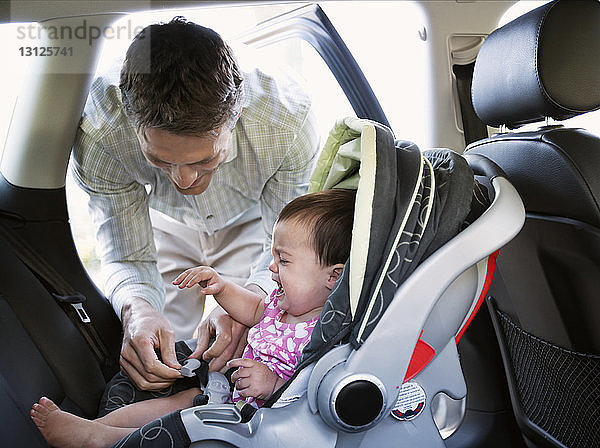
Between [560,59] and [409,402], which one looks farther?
[560,59]

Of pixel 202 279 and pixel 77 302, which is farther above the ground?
pixel 202 279

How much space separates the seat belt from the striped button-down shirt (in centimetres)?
12

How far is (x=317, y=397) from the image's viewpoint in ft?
3.81

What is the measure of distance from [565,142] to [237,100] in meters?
0.72

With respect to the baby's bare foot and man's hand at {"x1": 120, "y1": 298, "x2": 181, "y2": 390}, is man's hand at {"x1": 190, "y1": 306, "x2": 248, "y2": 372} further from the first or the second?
the baby's bare foot

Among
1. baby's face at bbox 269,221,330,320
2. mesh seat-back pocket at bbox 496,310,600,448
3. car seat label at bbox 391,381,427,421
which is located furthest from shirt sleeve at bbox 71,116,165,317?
mesh seat-back pocket at bbox 496,310,600,448

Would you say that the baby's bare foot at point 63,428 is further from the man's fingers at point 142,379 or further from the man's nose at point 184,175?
the man's nose at point 184,175

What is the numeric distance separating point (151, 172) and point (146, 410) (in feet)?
2.33

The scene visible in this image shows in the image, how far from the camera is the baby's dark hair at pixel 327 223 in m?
1.43

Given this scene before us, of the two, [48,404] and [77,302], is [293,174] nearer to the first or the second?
[77,302]

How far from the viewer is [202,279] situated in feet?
5.00

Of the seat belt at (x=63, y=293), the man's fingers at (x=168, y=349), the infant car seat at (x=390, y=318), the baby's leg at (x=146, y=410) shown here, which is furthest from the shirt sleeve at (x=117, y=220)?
the infant car seat at (x=390, y=318)

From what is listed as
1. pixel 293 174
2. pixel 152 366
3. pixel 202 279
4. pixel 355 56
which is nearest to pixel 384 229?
pixel 202 279

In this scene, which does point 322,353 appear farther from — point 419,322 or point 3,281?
point 3,281
